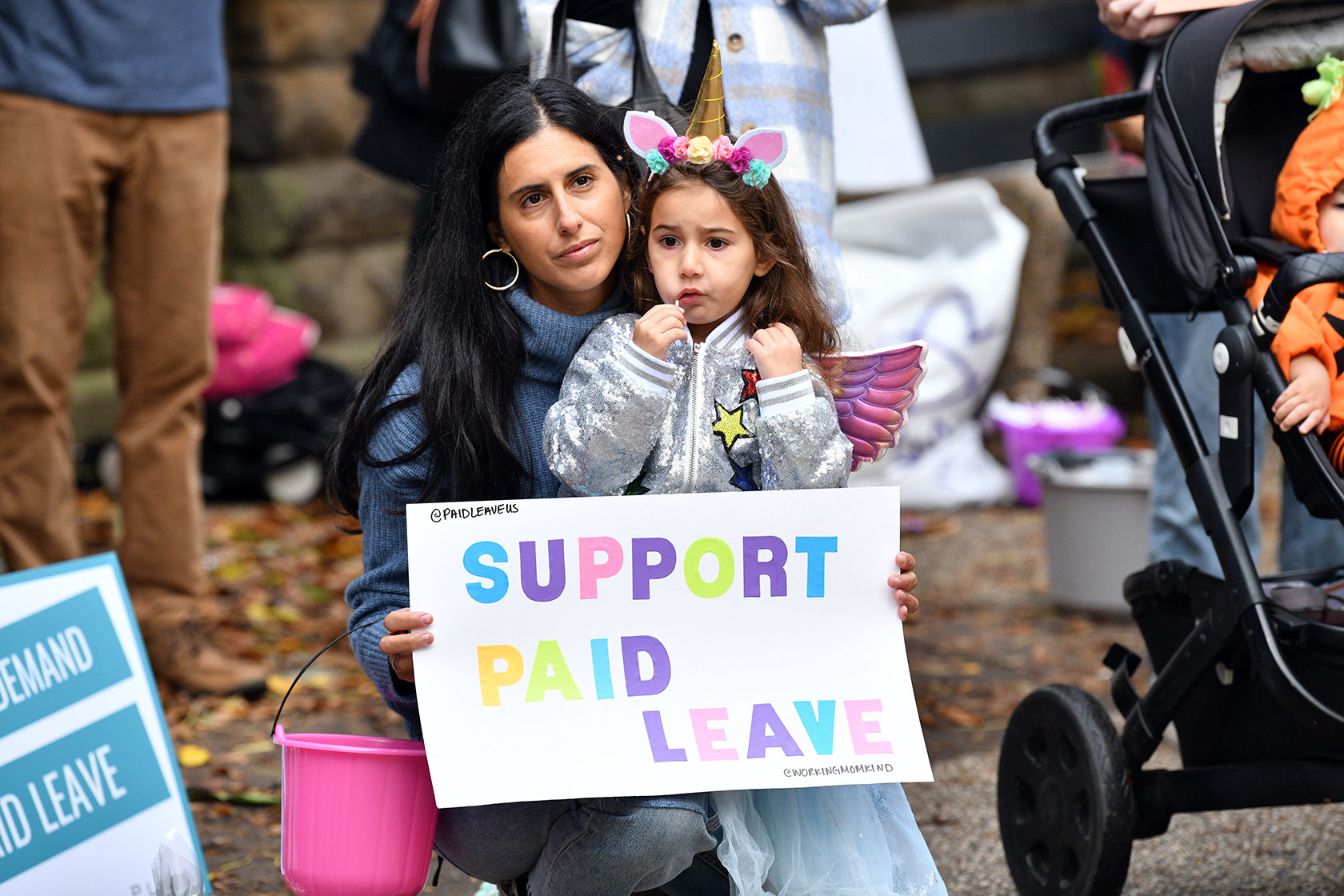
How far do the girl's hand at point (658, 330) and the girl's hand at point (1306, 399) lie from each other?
94cm

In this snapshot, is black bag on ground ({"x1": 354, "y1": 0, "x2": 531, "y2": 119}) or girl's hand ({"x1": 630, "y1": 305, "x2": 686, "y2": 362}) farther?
black bag on ground ({"x1": 354, "y1": 0, "x2": 531, "y2": 119})

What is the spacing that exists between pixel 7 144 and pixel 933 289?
3423 mm

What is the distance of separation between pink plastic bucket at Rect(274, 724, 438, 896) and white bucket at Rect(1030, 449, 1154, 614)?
288cm

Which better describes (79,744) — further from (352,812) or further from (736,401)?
(736,401)

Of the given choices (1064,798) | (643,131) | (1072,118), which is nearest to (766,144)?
(643,131)

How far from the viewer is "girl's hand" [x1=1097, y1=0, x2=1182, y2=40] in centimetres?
258

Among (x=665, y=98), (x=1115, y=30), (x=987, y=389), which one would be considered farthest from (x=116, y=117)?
(x=987, y=389)

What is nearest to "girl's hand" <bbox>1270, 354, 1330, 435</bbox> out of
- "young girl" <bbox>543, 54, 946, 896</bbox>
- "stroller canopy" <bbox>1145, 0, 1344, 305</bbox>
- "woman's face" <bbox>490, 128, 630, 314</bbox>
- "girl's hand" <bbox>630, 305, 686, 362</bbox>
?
"stroller canopy" <bbox>1145, 0, 1344, 305</bbox>

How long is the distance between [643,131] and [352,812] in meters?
1.04

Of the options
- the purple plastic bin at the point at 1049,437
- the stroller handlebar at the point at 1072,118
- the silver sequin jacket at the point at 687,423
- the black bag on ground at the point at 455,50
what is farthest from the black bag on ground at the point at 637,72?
the purple plastic bin at the point at 1049,437

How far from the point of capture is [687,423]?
2.04 metres

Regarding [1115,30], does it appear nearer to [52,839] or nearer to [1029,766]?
[1029,766]

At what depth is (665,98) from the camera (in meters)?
2.55

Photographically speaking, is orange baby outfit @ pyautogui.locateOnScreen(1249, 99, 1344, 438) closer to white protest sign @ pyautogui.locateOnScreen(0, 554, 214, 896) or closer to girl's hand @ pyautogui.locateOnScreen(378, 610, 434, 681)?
girl's hand @ pyautogui.locateOnScreen(378, 610, 434, 681)
